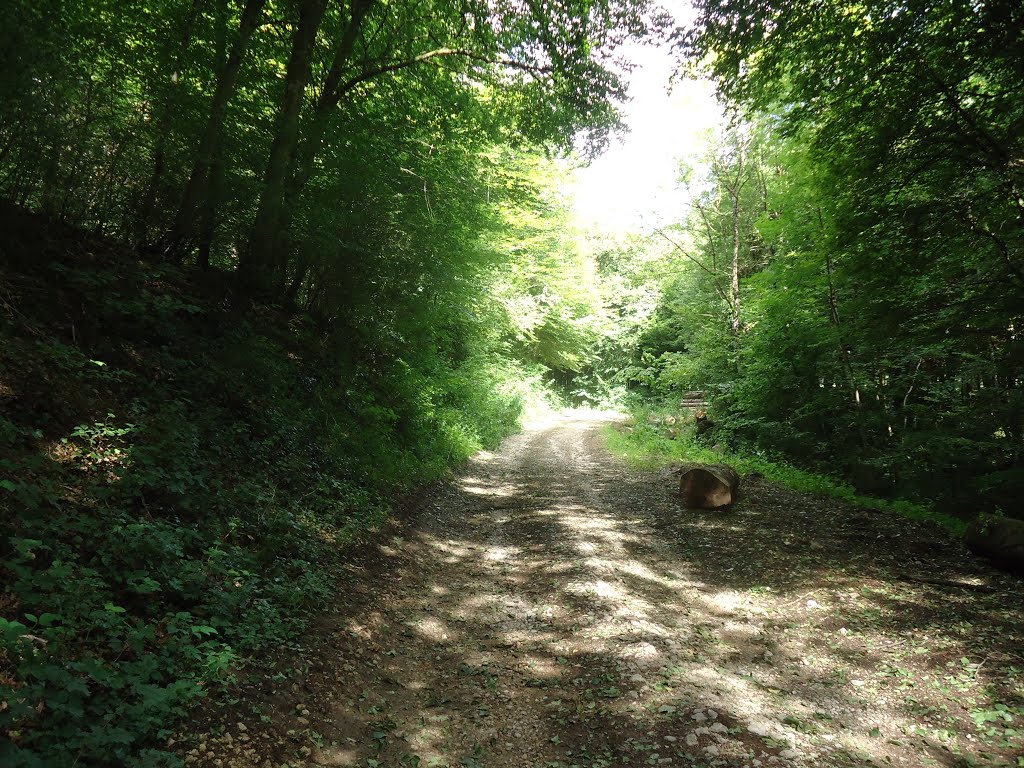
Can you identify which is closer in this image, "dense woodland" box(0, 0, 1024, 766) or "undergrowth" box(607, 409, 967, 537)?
"dense woodland" box(0, 0, 1024, 766)

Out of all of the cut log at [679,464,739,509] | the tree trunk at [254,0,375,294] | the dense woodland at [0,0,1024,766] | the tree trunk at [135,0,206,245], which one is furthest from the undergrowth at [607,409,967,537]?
the tree trunk at [135,0,206,245]

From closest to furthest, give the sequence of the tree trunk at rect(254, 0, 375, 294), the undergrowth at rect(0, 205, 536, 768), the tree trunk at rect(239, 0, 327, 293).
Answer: the undergrowth at rect(0, 205, 536, 768), the tree trunk at rect(239, 0, 327, 293), the tree trunk at rect(254, 0, 375, 294)

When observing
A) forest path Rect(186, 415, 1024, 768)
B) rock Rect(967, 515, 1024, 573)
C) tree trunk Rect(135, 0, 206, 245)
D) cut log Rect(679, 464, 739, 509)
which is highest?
tree trunk Rect(135, 0, 206, 245)

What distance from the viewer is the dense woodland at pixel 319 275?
11.9ft

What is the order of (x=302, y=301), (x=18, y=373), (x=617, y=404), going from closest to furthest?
(x=18, y=373) < (x=302, y=301) < (x=617, y=404)

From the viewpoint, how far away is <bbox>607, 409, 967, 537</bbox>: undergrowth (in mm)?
8343

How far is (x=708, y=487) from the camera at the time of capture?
8.98 metres

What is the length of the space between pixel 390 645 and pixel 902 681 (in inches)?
163

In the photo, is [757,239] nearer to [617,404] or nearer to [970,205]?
[970,205]

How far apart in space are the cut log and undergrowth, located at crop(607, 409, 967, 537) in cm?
200

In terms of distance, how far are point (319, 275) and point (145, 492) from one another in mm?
5701

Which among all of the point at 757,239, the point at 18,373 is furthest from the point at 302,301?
the point at 757,239

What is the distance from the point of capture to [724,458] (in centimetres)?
1355

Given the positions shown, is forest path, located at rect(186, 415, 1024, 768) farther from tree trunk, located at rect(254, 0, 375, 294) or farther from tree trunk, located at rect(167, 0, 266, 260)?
tree trunk, located at rect(167, 0, 266, 260)
